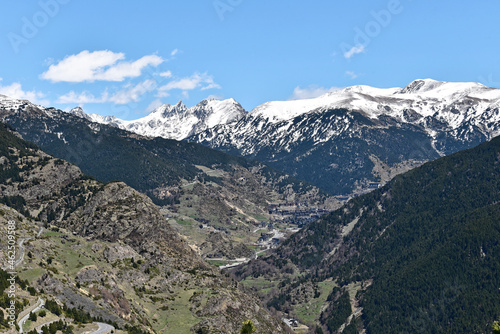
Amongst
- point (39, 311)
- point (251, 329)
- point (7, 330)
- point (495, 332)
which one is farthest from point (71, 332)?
point (495, 332)

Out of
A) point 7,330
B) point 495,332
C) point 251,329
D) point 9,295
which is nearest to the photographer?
point 495,332

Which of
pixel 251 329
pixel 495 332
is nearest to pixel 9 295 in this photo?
pixel 251 329

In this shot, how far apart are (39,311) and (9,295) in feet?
50.0

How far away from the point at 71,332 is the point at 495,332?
465 ft

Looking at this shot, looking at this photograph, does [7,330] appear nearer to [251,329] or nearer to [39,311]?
[39,311]

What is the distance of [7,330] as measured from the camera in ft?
566

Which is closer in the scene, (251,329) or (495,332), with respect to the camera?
(495,332)

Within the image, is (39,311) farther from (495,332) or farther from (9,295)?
(495,332)

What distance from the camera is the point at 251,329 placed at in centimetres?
14700

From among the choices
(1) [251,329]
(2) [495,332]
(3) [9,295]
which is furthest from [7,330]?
(2) [495,332]

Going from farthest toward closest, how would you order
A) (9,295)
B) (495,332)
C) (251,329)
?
(9,295), (251,329), (495,332)

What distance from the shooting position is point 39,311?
200 m

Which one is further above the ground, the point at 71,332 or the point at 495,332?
the point at 495,332

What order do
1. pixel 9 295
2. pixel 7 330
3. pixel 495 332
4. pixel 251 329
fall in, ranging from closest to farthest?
pixel 495 332 → pixel 251 329 → pixel 7 330 → pixel 9 295
